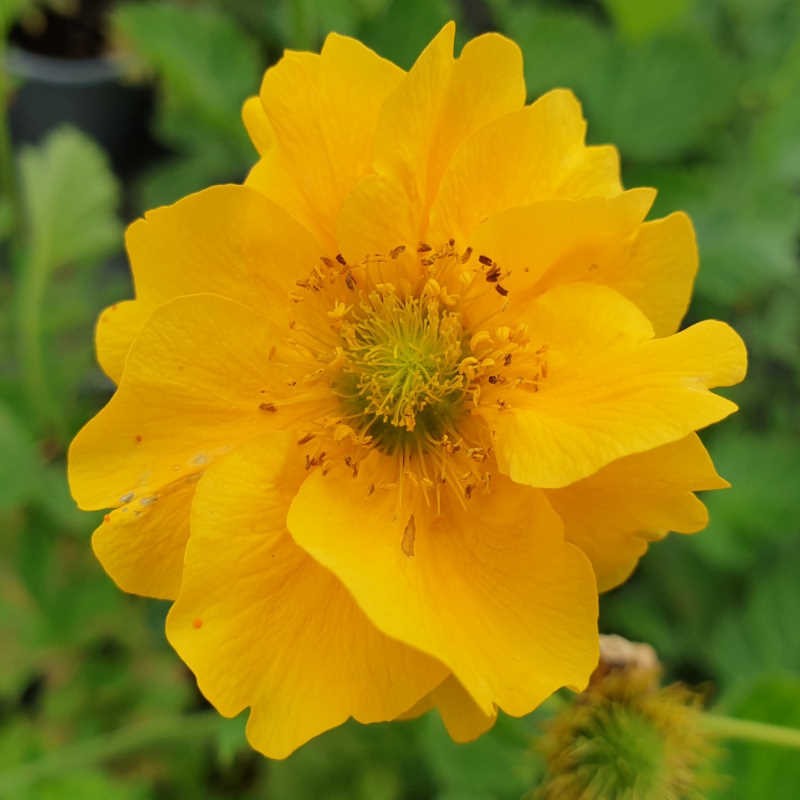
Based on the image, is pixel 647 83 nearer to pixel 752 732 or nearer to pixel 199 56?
pixel 199 56

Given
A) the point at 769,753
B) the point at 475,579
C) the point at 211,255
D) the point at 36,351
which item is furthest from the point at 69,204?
the point at 769,753

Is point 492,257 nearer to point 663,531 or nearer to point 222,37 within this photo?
point 663,531

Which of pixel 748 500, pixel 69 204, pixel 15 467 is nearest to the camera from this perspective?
pixel 15 467

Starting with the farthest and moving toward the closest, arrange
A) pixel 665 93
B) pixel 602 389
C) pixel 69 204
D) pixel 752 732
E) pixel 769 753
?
pixel 69 204
pixel 665 93
pixel 769 753
pixel 752 732
pixel 602 389

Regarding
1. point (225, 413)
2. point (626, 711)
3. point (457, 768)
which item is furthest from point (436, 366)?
point (457, 768)

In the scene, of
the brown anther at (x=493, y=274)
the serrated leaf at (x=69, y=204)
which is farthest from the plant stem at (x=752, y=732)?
the serrated leaf at (x=69, y=204)

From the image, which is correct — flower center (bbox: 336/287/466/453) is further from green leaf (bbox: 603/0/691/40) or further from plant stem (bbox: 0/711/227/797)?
green leaf (bbox: 603/0/691/40)
